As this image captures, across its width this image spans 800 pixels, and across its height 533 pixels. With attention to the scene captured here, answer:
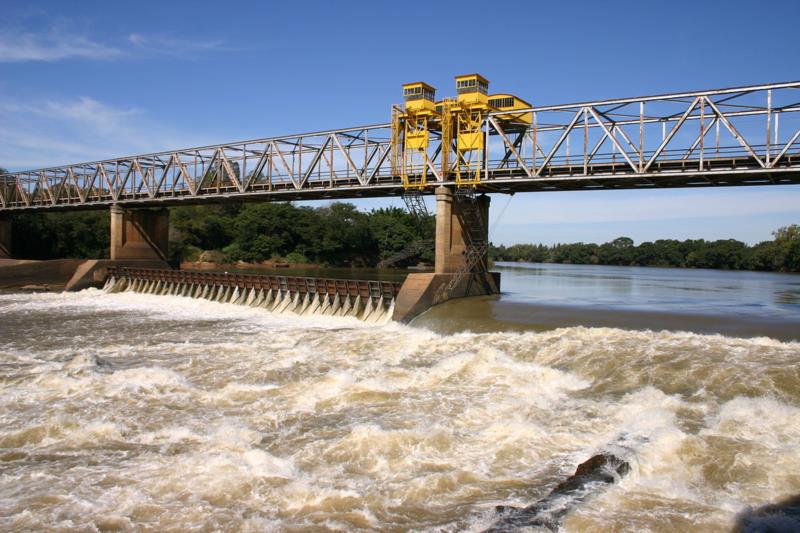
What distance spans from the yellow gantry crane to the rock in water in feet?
72.3

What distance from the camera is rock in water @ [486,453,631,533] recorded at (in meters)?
7.94

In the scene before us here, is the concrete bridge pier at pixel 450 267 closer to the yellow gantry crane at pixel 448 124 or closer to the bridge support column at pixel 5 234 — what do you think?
the yellow gantry crane at pixel 448 124

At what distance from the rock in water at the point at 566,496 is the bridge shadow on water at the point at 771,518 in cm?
184

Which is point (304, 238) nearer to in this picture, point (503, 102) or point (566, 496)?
point (503, 102)

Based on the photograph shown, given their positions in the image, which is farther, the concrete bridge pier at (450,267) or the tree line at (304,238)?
the tree line at (304,238)

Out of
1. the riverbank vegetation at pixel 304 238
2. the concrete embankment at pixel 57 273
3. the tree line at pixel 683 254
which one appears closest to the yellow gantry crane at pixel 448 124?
the concrete embankment at pixel 57 273

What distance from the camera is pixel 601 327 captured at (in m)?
21.2

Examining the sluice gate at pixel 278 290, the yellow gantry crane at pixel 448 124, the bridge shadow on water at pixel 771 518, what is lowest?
the bridge shadow on water at pixel 771 518

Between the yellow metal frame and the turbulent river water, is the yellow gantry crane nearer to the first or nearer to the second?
the yellow metal frame

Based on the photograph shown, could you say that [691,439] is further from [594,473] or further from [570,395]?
[570,395]

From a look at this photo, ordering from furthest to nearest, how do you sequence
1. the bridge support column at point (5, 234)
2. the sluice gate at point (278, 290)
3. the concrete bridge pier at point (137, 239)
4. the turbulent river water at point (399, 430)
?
the bridge support column at point (5, 234)
the concrete bridge pier at point (137, 239)
the sluice gate at point (278, 290)
the turbulent river water at point (399, 430)

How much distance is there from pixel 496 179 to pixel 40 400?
22.4m

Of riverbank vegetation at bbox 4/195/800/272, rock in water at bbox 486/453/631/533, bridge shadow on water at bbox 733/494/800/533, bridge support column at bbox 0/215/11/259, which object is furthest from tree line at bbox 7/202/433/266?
bridge shadow on water at bbox 733/494/800/533

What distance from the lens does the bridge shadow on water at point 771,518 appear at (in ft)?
26.3
